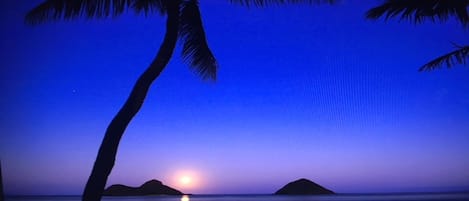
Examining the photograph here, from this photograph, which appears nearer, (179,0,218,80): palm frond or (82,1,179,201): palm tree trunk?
(82,1,179,201): palm tree trunk

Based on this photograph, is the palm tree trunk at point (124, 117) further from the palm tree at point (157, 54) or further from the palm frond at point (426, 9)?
the palm frond at point (426, 9)

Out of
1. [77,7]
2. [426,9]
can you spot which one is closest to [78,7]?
[77,7]

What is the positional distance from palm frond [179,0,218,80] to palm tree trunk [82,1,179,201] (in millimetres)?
688

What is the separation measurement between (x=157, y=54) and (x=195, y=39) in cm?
124

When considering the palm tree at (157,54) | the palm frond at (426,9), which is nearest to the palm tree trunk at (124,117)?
the palm tree at (157,54)

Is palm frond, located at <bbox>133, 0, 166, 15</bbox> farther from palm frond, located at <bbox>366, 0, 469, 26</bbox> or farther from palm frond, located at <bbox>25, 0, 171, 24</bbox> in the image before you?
palm frond, located at <bbox>366, 0, 469, 26</bbox>

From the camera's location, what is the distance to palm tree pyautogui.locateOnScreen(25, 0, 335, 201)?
6.14m

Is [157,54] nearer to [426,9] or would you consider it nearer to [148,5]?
[148,5]

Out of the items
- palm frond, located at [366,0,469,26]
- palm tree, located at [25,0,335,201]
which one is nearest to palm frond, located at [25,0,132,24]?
palm tree, located at [25,0,335,201]

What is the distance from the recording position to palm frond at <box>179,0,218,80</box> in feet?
26.3

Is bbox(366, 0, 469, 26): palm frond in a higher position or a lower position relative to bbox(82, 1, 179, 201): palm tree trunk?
higher

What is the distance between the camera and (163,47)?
7.08m

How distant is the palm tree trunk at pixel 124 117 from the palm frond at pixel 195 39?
688 millimetres

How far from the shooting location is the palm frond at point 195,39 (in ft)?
26.3
